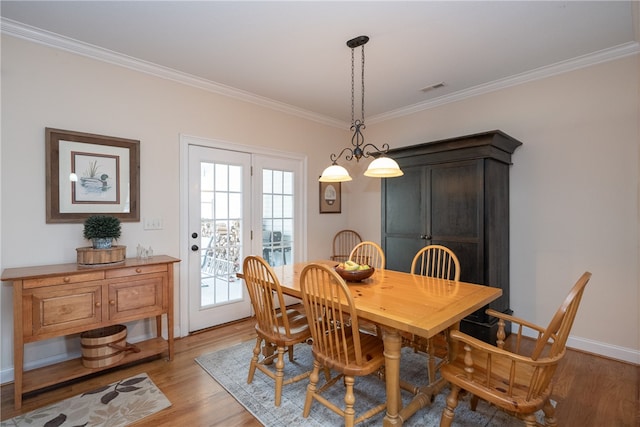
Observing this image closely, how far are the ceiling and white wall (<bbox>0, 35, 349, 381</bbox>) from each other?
0.18 meters

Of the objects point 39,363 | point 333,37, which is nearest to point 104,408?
point 39,363

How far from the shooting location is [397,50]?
104 inches

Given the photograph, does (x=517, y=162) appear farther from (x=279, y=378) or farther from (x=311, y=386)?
(x=279, y=378)

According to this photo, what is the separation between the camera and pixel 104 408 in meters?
1.99

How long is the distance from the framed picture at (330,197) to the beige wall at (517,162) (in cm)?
151

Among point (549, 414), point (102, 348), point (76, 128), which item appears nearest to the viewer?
point (549, 414)

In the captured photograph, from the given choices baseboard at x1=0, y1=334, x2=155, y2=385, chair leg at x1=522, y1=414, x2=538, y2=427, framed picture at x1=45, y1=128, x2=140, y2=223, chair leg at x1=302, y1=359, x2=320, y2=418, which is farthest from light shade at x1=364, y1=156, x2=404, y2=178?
baseboard at x1=0, y1=334, x2=155, y2=385

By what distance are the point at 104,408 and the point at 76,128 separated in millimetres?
2139

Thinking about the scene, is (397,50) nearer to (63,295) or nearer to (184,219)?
(184,219)

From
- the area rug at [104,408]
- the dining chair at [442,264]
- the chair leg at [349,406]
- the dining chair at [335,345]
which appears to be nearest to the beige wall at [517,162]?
the area rug at [104,408]

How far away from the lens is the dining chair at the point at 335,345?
1631mm

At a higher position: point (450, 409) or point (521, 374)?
point (521, 374)

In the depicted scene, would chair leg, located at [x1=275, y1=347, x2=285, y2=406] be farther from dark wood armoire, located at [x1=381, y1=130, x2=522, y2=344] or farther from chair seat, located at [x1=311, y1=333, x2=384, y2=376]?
dark wood armoire, located at [x1=381, y1=130, x2=522, y2=344]

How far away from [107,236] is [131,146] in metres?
0.87
